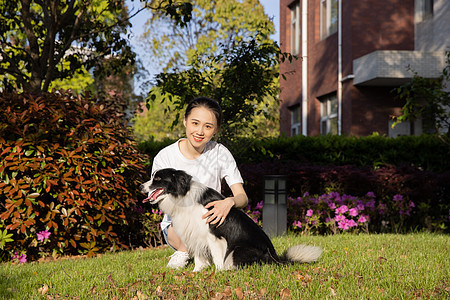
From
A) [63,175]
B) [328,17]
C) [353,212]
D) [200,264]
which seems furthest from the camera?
[328,17]

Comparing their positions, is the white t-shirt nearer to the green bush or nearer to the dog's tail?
the dog's tail

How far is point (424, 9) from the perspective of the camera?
14219mm

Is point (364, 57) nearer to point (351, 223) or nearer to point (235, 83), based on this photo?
point (235, 83)

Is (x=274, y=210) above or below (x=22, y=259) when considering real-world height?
above

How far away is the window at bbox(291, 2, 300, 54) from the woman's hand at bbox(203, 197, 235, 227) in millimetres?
16395

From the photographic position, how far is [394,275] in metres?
4.10

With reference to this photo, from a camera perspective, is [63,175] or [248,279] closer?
[248,279]

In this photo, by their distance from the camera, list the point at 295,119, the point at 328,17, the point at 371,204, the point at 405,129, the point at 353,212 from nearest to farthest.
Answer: the point at 353,212 → the point at 371,204 → the point at 405,129 → the point at 328,17 → the point at 295,119

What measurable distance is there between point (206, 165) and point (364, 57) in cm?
1043

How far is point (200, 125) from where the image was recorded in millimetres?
4328

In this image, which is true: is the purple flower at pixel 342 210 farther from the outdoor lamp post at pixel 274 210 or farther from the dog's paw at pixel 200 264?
the dog's paw at pixel 200 264

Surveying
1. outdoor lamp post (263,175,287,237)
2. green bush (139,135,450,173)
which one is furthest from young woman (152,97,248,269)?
green bush (139,135,450,173)

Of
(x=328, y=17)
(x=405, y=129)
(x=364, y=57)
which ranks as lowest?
(x=405, y=129)

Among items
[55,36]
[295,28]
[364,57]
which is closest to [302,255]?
[55,36]
